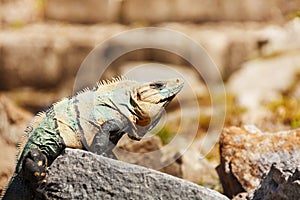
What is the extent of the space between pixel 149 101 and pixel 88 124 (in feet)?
1.49

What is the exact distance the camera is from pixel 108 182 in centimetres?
501

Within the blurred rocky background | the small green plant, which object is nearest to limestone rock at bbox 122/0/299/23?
the blurred rocky background

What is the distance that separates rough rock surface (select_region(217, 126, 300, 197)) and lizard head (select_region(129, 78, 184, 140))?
3.31 feet

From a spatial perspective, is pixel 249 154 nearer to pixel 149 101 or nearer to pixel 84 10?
pixel 149 101

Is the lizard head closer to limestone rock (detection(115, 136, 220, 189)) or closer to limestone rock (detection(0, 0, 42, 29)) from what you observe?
limestone rock (detection(115, 136, 220, 189))

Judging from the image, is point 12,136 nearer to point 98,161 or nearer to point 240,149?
point 240,149

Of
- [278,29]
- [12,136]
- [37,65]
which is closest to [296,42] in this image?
[278,29]

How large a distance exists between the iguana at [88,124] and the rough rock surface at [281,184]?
880 millimetres

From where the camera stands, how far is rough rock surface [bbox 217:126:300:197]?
20.3 ft

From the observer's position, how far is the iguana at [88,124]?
529cm

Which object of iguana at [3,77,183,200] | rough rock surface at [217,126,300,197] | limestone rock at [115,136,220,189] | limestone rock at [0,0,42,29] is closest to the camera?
iguana at [3,77,183,200]

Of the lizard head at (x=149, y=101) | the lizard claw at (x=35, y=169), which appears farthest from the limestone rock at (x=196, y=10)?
the lizard claw at (x=35, y=169)

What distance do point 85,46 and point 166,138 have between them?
514 centimetres

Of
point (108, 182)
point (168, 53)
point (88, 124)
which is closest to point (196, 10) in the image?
point (168, 53)
